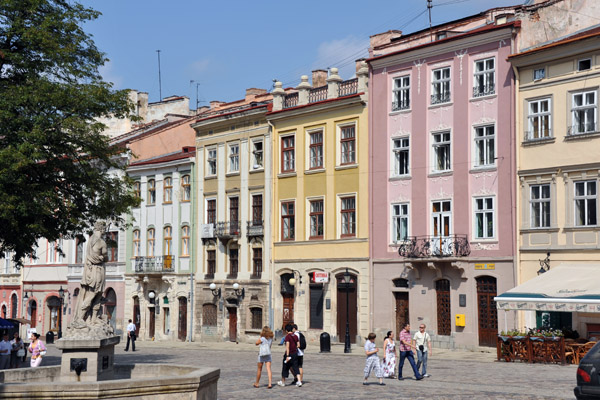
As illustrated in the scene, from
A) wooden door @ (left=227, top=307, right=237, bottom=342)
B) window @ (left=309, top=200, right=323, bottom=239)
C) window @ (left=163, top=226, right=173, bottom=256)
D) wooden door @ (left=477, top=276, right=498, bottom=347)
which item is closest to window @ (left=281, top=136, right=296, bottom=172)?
window @ (left=309, top=200, right=323, bottom=239)

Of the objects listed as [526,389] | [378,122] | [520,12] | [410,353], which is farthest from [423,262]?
[526,389]

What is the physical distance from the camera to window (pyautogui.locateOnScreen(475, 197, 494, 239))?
3769 cm

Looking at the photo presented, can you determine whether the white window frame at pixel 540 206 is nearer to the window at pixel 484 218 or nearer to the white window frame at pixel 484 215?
the white window frame at pixel 484 215

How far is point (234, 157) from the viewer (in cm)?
5066

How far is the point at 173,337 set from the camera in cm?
5288

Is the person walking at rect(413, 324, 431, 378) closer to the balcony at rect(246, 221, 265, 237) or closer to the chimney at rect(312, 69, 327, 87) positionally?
the balcony at rect(246, 221, 265, 237)

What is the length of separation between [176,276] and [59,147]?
25.5 m

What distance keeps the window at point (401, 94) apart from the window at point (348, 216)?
495 cm

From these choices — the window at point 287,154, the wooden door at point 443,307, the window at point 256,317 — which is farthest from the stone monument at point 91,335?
the window at point 256,317

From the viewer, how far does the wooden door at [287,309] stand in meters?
46.4

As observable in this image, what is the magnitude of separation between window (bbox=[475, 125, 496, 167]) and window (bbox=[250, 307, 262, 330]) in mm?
15375

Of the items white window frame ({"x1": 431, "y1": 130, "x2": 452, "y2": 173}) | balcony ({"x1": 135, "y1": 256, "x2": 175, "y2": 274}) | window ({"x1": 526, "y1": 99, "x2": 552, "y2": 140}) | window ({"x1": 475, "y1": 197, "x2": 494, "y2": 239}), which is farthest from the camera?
balcony ({"x1": 135, "y1": 256, "x2": 175, "y2": 274})

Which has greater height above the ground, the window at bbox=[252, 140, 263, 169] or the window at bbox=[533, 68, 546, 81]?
the window at bbox=[533, 68, 546, 81]

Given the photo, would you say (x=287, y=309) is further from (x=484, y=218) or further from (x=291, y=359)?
(x=291, y=359)
